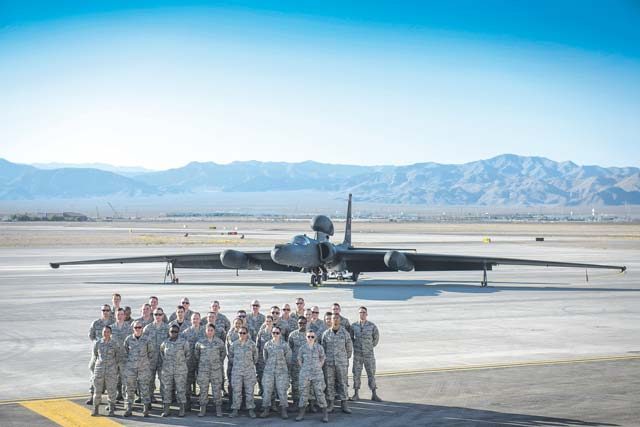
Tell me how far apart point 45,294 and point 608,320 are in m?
18.9

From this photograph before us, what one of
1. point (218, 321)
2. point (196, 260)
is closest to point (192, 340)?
point (218, 321)

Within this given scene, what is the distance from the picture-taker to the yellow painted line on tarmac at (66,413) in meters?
10.8

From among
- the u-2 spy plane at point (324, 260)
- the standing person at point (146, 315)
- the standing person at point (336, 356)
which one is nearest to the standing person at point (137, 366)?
the standing person at point (146, 315)

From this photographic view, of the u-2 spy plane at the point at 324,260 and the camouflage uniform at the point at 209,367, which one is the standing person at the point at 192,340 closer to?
the camouflage uniform at the point at 209,367

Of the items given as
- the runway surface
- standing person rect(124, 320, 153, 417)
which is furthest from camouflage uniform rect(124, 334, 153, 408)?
Answer: the runway surface

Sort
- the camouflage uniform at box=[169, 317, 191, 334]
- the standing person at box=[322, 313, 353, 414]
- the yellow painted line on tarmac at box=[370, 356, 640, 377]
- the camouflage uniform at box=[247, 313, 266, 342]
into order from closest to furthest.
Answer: the standing person at box=[322, 313, 353, 414] < the camouflage uniform at box=[169, 317, 191, 334] < the camouflage uniform at box=[247, 313, 266, 342] < the yellow painted line on tarmac at box=[370, 356, 640, 377]

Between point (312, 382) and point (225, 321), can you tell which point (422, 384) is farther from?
point (225, 321)

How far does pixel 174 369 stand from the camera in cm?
1160

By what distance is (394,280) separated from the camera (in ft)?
113

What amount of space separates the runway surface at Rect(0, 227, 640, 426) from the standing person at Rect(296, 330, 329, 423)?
1.73 ft

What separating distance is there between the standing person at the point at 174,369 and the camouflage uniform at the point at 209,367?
228mm

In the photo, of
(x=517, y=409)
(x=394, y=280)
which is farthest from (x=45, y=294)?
(x=517, y=409)

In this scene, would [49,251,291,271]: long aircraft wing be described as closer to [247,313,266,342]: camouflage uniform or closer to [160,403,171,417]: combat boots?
[247,313,266,342]: camouflage uniform

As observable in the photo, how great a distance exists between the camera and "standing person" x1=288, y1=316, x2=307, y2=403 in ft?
39.4
